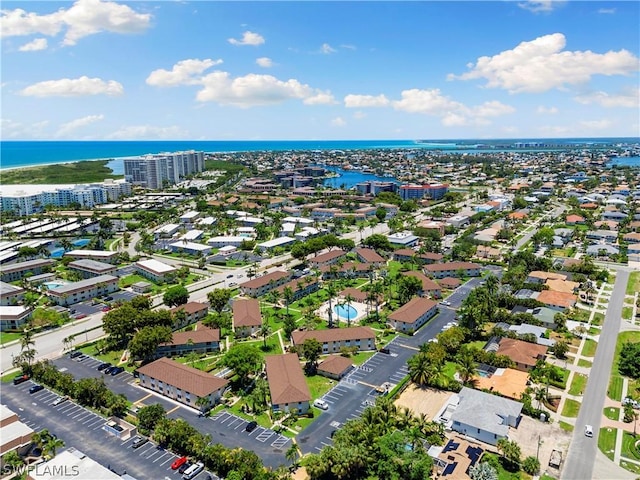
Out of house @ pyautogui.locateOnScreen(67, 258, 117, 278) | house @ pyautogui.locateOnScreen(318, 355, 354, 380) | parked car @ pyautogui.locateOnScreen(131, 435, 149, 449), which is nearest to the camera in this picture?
parked car @ pyautogui.locateOnScreen(131, 435, 149, 449)

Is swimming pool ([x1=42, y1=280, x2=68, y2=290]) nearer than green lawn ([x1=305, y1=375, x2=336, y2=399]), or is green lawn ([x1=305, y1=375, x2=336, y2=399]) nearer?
green lawn ([x1=305, y1=375, x2=336, y2=399])

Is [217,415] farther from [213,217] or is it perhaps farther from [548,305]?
[213,217]

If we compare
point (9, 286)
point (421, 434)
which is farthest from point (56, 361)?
point (421, 434)

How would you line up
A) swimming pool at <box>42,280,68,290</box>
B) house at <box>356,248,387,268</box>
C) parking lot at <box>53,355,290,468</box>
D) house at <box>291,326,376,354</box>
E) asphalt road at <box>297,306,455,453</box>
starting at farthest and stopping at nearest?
house at <box>356,248,387,268</box>
swimming pool at <box>42,280,68,290</box>
house at <box>291,326,376,354</box>
asphalt road at <box>297,306,455,453</box>
parking lot at <box>53,355,290,468</box>

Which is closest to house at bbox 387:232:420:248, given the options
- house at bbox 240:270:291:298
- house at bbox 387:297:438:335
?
house at bbox 240:270:291:298

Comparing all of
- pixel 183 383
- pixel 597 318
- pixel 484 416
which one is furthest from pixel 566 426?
pixel 183 383

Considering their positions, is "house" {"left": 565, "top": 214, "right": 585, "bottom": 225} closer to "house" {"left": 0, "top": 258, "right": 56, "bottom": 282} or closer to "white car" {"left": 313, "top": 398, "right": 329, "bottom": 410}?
"white car" {"left": 313, "top": 398, "right": 329, "bottom": 410}
